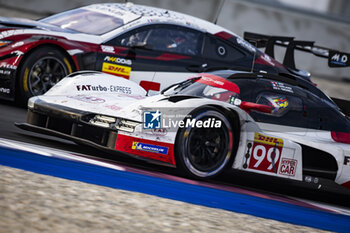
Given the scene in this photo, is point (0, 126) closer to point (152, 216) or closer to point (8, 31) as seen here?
point (8, 31)

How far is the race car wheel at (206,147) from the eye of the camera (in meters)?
4.99

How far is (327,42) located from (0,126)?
9375mm

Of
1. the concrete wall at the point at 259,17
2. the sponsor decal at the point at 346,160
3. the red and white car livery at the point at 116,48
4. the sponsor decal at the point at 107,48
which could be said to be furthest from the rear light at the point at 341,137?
the concrete wall at the point at 259,17

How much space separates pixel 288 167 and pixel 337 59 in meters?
3.36

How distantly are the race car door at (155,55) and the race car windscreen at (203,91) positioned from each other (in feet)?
6.00

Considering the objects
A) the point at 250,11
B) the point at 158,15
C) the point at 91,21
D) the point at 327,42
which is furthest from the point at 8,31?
the point at 327,42

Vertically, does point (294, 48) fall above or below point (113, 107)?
above

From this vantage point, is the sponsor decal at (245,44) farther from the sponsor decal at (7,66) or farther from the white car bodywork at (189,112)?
the sponsor decal at (7,66)

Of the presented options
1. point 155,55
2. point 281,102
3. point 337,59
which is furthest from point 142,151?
point 337,59

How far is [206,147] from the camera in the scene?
200 inches

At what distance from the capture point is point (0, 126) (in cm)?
600

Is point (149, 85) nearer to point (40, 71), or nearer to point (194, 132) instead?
point (40, 71)

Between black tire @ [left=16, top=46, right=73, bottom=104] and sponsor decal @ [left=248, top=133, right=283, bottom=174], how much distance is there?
2988 mm

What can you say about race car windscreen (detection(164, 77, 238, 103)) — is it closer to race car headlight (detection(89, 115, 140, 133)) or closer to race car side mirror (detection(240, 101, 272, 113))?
race car side mirror (detection(240, 101, 272, 113))
